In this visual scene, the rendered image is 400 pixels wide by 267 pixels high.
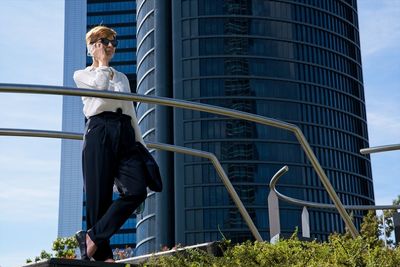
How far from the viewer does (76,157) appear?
455ft

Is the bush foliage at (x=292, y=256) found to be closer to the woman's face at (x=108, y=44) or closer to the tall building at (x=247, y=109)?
the woman's face at (x=108, y=44)

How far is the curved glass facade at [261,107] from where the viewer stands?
8250cm

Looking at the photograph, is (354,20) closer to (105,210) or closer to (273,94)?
(273,94)

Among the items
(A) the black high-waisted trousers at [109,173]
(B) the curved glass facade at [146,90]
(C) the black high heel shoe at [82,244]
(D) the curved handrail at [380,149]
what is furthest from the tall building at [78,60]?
(C) the black high heel shoe at [82,244]

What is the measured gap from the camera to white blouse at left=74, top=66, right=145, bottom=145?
5.98 meters

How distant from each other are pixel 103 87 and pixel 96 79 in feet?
0.30

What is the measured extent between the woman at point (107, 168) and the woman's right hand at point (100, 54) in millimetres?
71

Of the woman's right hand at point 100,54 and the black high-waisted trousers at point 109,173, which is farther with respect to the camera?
the woman's right hand at point 100,54

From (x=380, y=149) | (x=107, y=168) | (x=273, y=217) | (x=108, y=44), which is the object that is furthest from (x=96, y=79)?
(x=380, y=149)

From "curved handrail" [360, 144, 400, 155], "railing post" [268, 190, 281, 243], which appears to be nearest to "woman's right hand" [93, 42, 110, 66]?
"railing post" [268, 190, 281, 243]

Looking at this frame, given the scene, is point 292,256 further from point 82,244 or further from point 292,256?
point 82,244

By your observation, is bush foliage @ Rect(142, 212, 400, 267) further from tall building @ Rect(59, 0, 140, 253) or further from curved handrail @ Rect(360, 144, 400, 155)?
tall building @ Rect(59, 0, 140, 253)

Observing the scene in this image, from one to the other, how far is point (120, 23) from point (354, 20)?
39.0 m

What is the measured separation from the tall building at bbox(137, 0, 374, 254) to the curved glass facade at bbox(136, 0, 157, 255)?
23cm
